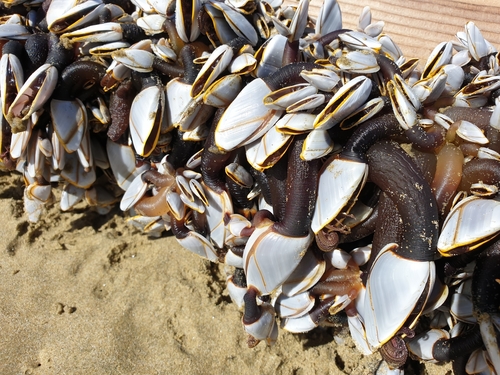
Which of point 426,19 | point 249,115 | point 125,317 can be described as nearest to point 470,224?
point 249,115

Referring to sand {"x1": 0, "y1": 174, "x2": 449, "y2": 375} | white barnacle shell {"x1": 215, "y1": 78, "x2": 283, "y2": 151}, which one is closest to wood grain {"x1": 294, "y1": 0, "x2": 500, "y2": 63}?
white barnacle shell {"x1": 215, "y1": 78, "x2": 283, "y2": 151}

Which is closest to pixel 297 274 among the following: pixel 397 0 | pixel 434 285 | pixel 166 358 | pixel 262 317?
pixel 262 317

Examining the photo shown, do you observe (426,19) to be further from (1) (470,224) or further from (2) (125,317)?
(2) (125,317)

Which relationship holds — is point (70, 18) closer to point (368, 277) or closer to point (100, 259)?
point (100, 259)

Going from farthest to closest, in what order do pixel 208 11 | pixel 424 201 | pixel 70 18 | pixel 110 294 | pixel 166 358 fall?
pixel 110 294 < pixel 166 358 < pixel 70 18 < pixel 208 11 < pixel 424 201

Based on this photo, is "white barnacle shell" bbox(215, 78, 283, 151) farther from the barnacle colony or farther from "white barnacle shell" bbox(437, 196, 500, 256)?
"white barnacle shell" bbox(437, 196, 500, 256)

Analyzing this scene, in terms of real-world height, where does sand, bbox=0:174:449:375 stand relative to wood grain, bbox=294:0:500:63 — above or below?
below
